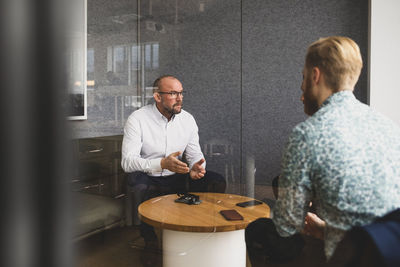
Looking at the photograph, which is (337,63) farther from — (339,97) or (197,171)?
(197,171)

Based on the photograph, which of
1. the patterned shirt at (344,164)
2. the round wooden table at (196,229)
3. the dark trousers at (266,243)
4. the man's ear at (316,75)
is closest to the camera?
the patterned shirt at (344,164)

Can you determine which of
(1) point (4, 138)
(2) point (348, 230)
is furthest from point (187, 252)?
(1) point (4, 138)

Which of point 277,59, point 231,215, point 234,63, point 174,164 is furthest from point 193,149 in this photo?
point 277,59

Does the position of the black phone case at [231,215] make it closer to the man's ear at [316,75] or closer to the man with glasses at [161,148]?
the man with glasses at [161,148]

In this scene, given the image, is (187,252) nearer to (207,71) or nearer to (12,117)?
(207,71)

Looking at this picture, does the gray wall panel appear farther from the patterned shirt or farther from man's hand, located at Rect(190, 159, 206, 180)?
the patterned shirt

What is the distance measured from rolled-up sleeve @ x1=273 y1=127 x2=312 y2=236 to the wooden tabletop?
0.40m

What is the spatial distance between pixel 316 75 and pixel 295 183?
0.30 metres

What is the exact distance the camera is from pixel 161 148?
1.27 m

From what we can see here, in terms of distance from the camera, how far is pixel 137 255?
4.49ft

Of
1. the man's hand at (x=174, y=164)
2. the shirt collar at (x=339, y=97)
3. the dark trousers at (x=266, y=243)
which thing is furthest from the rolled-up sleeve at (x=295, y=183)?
the man's hand at (x=174, y=164)

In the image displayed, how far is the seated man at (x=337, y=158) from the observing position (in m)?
0.78

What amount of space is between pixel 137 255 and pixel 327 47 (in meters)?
1.05

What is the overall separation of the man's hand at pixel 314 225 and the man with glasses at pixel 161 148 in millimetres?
515
